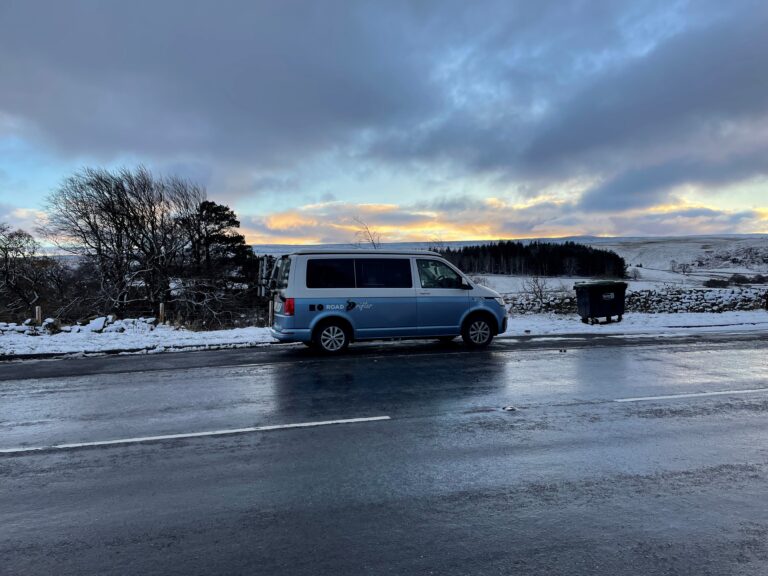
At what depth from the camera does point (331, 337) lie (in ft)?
36.7

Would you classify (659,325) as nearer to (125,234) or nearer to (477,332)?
(477,332)

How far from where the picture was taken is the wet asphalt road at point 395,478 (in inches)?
121

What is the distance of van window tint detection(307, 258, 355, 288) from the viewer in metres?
11.0

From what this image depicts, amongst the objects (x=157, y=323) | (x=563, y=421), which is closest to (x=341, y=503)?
(x=563, y=421)

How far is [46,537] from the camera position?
333 centimetres

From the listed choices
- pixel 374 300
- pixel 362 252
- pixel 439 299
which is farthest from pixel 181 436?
pixel 439 299

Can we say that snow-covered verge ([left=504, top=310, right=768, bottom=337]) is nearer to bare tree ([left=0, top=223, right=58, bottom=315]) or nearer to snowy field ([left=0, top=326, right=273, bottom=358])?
snowy field ([left=0, top=326, right=273, bottom=358])

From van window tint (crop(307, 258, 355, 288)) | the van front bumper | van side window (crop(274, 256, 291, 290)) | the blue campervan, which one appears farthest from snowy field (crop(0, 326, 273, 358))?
van window tint (crop(307, 258, 355, 288))

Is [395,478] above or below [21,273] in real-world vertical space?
below

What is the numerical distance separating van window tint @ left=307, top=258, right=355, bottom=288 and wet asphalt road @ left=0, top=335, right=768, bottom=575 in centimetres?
317

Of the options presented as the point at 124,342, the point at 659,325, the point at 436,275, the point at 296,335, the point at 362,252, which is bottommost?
the point at 659,325

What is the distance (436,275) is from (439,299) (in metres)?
0.56

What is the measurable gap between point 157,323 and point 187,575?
726 inches

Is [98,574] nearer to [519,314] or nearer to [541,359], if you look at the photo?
[541,359]
